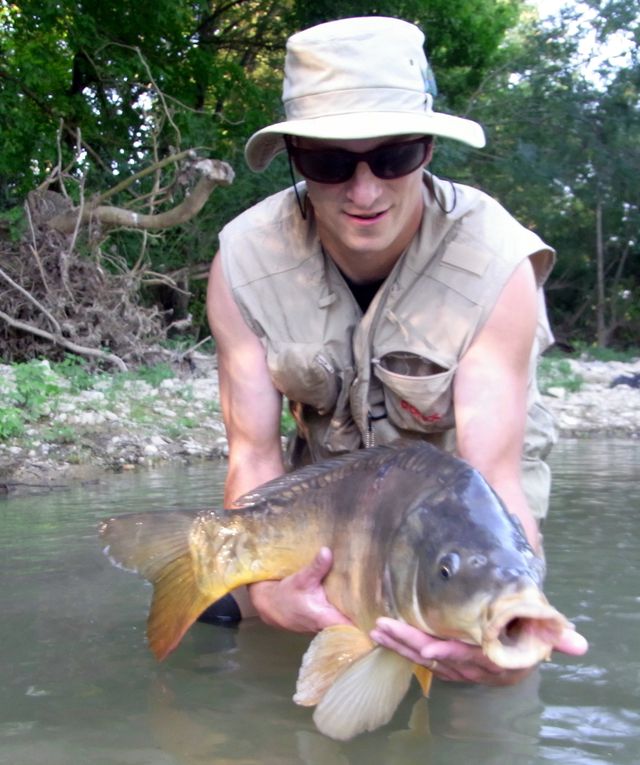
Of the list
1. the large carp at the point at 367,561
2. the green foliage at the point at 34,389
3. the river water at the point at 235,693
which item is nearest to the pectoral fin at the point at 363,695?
the large carp at the point at 367,561

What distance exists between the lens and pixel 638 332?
849 inches

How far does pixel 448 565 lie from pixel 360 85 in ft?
5.04

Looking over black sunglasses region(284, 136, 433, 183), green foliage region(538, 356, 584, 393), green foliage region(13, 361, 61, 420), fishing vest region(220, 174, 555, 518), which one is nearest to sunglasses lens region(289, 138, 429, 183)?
black sunglasses region(284, 136, 433, 183)

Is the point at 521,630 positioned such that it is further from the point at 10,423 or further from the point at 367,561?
the point at 10,423

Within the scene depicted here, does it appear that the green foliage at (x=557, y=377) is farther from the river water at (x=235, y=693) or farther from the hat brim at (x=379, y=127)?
the hat brim at (x=379, y=127)

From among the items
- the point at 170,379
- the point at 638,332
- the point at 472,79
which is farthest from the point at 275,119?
the point at 638,332

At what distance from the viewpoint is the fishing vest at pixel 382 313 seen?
10.5 feet

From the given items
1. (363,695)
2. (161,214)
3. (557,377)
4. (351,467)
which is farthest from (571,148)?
(363,695)

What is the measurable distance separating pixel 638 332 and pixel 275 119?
9.28m

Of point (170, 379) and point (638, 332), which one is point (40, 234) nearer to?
point (170, 379)

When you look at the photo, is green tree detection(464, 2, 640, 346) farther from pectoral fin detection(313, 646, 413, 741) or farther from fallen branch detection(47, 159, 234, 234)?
pectoral fin detection(313, 646, 413, 741)

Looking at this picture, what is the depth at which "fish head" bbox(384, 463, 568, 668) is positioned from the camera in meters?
1.86

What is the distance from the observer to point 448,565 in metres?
2.07

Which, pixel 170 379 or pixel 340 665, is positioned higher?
pixel 340 665
